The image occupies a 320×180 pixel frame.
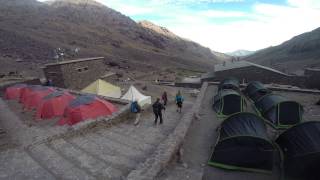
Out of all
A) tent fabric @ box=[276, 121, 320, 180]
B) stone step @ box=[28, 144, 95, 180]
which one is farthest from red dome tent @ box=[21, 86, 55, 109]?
tent fabric @ box=[276, 121, 320, 180]

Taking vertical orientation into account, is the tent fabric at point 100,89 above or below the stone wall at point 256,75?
below

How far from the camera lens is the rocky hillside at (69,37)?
61.3 metres

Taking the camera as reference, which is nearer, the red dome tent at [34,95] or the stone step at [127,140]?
the stone step at [127,140]

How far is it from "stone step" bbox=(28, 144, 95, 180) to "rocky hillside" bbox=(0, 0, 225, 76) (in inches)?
1362

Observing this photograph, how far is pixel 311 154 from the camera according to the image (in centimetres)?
922

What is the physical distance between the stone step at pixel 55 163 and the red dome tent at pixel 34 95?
10.8 meters

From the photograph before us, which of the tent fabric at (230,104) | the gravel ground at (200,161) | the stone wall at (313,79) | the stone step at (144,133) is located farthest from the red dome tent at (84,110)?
the stone wall at (313,79)

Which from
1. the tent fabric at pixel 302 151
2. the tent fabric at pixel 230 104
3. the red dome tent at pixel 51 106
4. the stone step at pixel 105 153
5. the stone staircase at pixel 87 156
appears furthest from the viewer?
the red dome tent at pixel 51 106

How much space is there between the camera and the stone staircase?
32.6 ft

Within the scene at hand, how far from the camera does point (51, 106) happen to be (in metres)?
19.9

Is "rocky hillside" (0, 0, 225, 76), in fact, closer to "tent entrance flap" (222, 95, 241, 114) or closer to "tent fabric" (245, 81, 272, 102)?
"tent fabric" (245, 81, 272, 102)

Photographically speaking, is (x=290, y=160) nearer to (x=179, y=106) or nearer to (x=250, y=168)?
(x=250, y=168)

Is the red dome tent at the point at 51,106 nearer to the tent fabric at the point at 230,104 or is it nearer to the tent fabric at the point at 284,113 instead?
the tent fabric at the point at 230,104

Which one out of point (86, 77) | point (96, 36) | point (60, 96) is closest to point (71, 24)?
point (96, 36)
